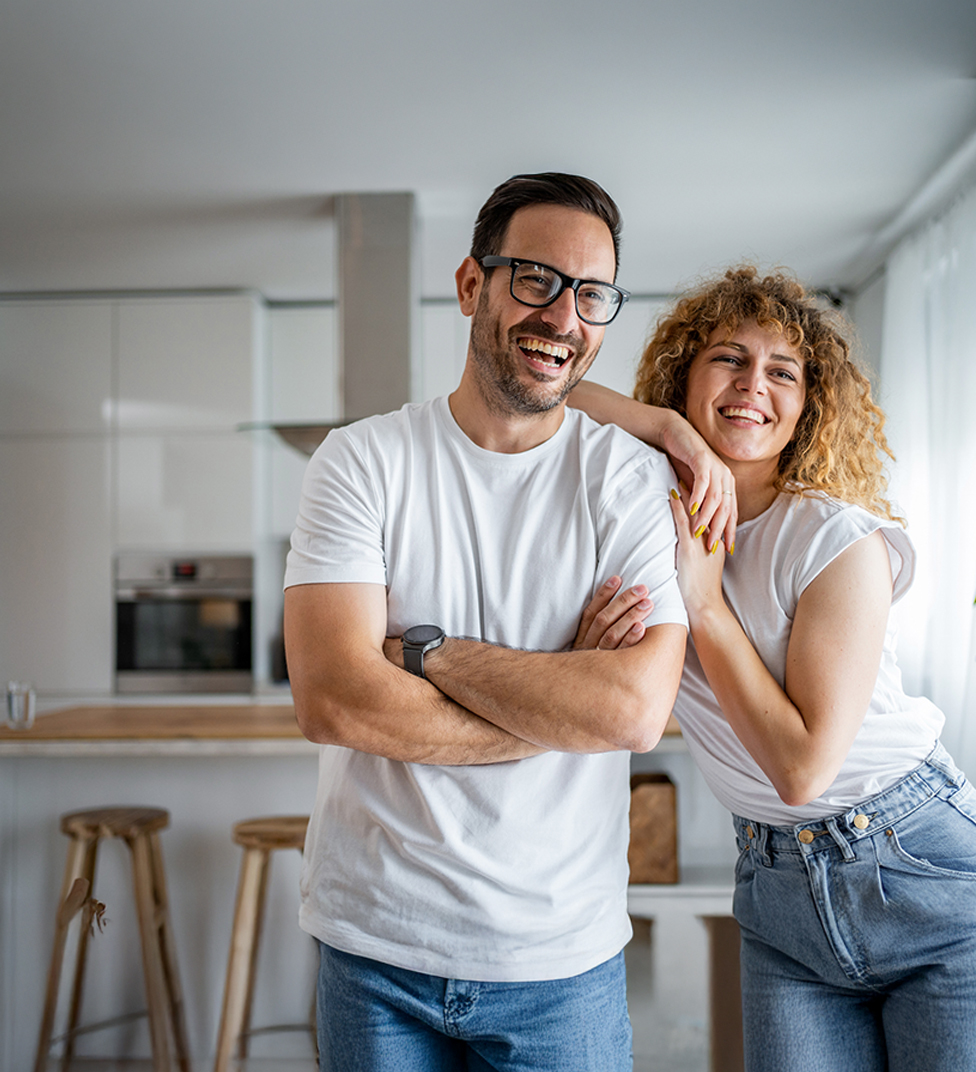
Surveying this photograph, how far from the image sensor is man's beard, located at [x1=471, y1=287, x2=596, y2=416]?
0.96 meters

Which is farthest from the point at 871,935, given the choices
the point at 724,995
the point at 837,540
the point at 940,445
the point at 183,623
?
the point at 183,623

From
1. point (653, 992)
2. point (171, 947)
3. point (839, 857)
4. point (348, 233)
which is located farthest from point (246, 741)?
point (348, 233)

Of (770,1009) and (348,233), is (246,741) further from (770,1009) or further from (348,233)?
(348,233)

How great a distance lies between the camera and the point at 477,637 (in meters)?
0.94

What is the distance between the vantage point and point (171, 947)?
2.10 meters

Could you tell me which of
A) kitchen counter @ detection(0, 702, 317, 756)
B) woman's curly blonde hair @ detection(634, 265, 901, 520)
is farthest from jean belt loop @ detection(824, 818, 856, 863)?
kitchen counter @ detection(0, 702, 317, 756)

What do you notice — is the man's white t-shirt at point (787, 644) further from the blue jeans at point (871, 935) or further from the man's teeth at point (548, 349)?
the man's teeth at point (548, 349)

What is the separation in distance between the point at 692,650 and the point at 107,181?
7.77 ft

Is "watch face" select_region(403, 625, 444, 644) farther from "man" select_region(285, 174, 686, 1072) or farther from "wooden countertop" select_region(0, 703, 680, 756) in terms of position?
"wooden countertop" select_region(0, 703, 680, 756)

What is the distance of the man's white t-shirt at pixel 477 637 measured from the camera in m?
0.87

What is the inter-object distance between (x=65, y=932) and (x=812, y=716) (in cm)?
176

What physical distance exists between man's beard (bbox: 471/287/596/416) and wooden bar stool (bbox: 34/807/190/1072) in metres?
1.48

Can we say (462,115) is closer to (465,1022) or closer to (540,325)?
(540,325)

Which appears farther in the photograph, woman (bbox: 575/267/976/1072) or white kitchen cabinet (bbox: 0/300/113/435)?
white kitchen cabinet (bbox: 0/300/113/435)
